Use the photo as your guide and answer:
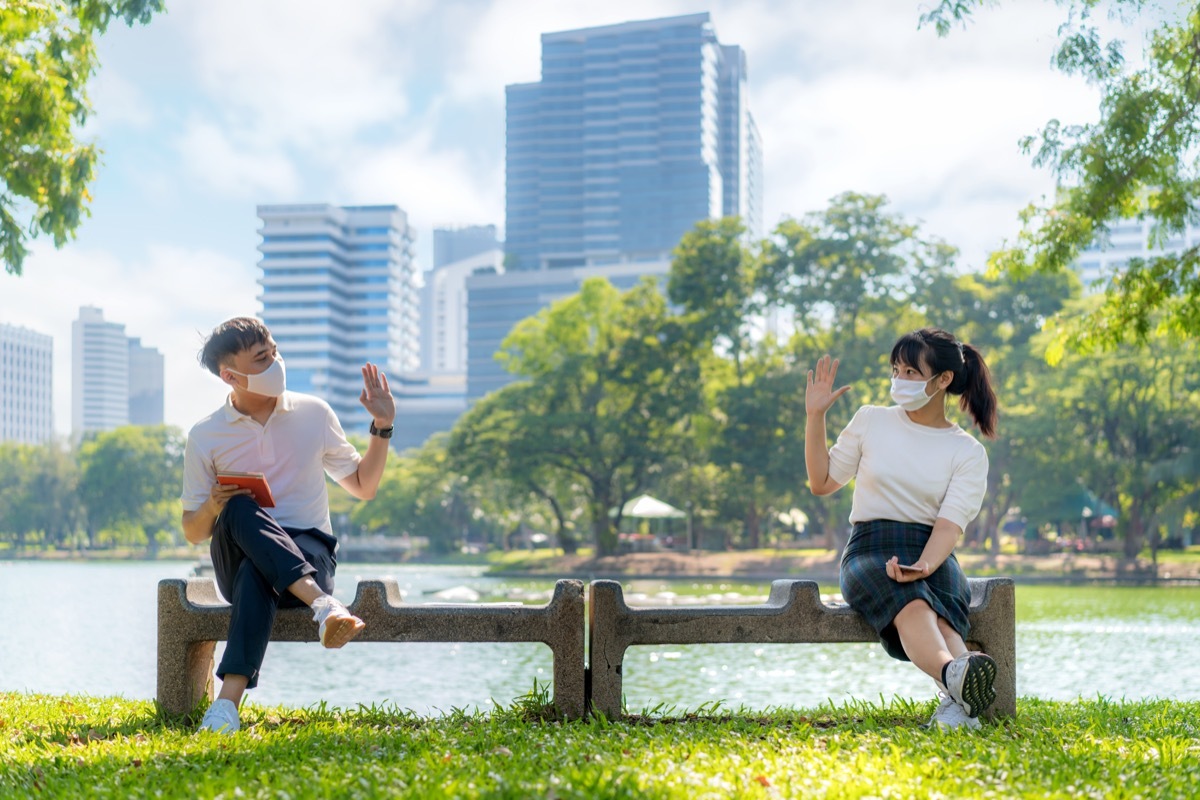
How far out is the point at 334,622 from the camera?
11.7ft

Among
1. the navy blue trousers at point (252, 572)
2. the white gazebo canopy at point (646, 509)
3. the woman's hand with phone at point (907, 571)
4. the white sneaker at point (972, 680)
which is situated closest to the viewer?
the white sneaker at point (972, 680)

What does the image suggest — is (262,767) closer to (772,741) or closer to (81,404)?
(772,741)

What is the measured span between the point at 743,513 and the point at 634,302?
1036 centimetres

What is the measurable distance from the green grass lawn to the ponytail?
964 millimetres

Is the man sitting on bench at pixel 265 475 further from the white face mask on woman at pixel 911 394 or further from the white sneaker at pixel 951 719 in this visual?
the white sneaker at pixel 951 719

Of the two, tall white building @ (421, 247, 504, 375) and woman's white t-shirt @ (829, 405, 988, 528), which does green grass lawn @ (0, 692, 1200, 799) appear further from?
tall white building @ (421, 247, 504, 375)

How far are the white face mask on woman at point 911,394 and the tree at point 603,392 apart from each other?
30.3 meters

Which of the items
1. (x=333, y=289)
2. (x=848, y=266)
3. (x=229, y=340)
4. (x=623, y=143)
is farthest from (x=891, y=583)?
(x=623, y=143)

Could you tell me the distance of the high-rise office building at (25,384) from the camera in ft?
419

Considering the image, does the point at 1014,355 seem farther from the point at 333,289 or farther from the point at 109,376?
the point at 109,376

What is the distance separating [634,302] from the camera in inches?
1416

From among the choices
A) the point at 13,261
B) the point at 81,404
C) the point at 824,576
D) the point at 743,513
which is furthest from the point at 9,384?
the point at 13,261

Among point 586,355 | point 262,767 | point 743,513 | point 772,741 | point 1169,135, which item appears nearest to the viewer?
point 262,767

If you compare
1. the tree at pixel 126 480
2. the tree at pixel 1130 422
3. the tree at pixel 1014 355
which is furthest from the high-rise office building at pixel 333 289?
the tree at pixel 1130 422
